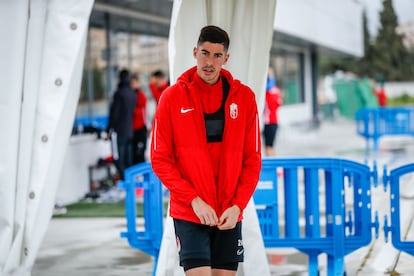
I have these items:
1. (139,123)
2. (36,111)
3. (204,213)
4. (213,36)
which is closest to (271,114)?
(139,123)

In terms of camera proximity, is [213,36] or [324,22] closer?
[213,36]

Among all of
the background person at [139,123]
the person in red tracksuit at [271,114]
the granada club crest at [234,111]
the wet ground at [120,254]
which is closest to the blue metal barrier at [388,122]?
the person in red tracksuit at [271,114]

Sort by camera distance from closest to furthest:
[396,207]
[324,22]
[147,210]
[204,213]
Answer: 1. [204,213]
2. [396,207]
3. [147,210]
4. [324,22]

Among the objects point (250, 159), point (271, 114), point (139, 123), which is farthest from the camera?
point (139, 123)

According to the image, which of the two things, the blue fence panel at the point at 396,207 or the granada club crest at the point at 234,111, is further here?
the blue fence panel at the point at 396,207

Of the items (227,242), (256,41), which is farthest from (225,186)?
(256,41)

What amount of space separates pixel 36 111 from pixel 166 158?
87.3 inches

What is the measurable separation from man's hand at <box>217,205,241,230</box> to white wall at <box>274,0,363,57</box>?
12923 millimetres

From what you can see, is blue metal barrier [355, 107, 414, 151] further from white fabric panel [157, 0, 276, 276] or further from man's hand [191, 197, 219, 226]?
man's hand [191, 197, 219, 226]

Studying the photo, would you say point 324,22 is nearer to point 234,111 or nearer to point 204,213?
point 234,111

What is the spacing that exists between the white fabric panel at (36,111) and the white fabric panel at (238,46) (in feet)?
2.43

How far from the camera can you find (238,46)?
580 centimetres

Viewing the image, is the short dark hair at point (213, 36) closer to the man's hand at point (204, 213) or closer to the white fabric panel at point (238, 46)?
the man's hand at point (204, 213)

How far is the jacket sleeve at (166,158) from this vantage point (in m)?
3.92
